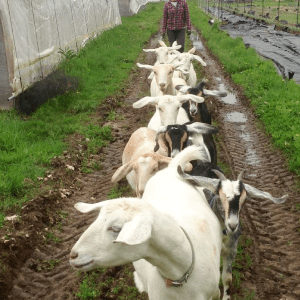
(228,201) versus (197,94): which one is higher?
(197,94)

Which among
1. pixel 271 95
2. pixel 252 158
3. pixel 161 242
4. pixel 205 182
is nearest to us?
pixel 161 242

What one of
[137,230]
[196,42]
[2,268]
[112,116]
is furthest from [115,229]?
[196,42]

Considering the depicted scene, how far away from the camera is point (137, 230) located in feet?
6.39

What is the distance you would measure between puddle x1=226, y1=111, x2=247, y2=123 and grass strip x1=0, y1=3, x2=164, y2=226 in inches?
109

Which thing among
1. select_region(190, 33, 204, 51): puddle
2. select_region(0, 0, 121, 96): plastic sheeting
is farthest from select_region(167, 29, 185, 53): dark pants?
select_region(190, 33, 204, 51): puddle

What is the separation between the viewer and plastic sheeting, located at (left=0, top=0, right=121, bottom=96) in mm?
8109

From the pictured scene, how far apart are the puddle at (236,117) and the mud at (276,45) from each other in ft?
8.09

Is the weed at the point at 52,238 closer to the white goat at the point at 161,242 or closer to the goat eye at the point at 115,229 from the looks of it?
the white goat at the point at 161,242

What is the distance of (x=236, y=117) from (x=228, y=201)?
5.47 meters

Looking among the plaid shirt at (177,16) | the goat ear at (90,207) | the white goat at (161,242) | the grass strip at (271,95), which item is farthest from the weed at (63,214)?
the plaid shirt at (177,16)

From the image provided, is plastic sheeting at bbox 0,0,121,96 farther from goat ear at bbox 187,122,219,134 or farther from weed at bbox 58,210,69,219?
goat ear at bbox 187,122,219,134

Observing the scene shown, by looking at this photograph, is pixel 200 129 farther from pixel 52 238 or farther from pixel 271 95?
pixel 271 95

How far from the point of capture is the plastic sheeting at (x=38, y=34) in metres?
8.11

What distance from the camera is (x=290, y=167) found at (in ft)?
20.0
